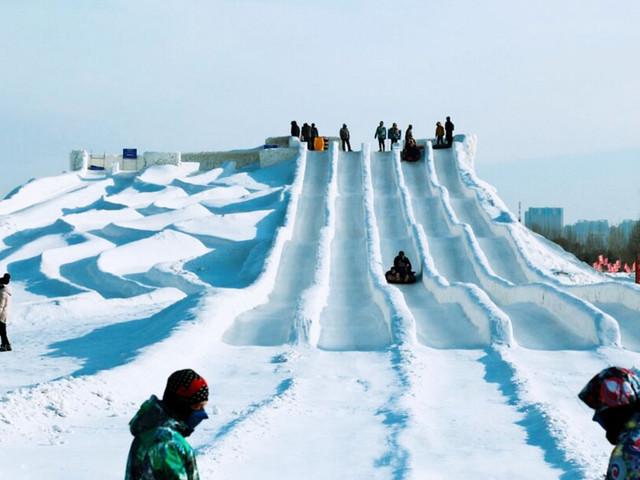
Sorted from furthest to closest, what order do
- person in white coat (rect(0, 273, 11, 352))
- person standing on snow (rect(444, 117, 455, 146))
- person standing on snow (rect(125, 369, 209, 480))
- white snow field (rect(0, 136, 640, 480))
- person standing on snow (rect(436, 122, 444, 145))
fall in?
1. person standing on snow (rect(436, 122, 444, 145))
2. person standing on snow (rect(444, 117, 455, 146))
3. person in white coat (rect(0, 273, 11, 352))
4. white snow field (rect(0, 136, 640, 480))
5. person standing on snow (rect(125, 369, 209, 480))

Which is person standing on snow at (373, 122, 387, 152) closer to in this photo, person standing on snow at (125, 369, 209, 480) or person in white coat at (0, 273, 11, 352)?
person in white coat at (0, 273, 11, 352)

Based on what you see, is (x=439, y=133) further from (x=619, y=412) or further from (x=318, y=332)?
(x=619, y=412)

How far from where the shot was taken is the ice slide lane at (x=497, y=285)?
10.2 metres

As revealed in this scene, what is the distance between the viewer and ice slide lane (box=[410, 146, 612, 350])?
400 inches

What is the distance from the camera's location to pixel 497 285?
44.7 feet

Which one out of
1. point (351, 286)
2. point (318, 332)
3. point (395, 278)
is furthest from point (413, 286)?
point (318, 332)

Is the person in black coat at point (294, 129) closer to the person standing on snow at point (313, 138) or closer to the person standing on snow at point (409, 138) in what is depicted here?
the person standing on snow at point (313, 138)

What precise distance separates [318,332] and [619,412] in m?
7.68

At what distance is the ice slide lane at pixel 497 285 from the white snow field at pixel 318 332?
0.05m

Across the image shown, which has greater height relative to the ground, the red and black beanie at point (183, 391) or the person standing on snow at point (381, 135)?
the person standing on snow at point (381, 135)

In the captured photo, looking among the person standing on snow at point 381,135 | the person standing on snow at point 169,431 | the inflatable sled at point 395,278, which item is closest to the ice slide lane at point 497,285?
the inflatable sled at point 395,278

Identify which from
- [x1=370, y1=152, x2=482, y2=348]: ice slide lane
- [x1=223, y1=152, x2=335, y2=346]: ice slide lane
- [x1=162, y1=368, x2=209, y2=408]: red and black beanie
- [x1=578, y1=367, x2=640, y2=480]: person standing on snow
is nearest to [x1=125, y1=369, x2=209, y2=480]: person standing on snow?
[x1=162, y1=368, x2=209, y2=408]: red and black beanie

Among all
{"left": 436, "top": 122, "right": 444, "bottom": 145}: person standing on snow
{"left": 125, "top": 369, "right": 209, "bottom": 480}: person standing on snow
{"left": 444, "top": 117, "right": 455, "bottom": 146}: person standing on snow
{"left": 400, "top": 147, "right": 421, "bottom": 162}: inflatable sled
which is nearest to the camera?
{"left": 125, "top": 369, "right": 209, "bottom": 480}: person standing on snow

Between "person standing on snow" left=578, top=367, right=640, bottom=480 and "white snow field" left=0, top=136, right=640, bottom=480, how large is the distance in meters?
2.39
